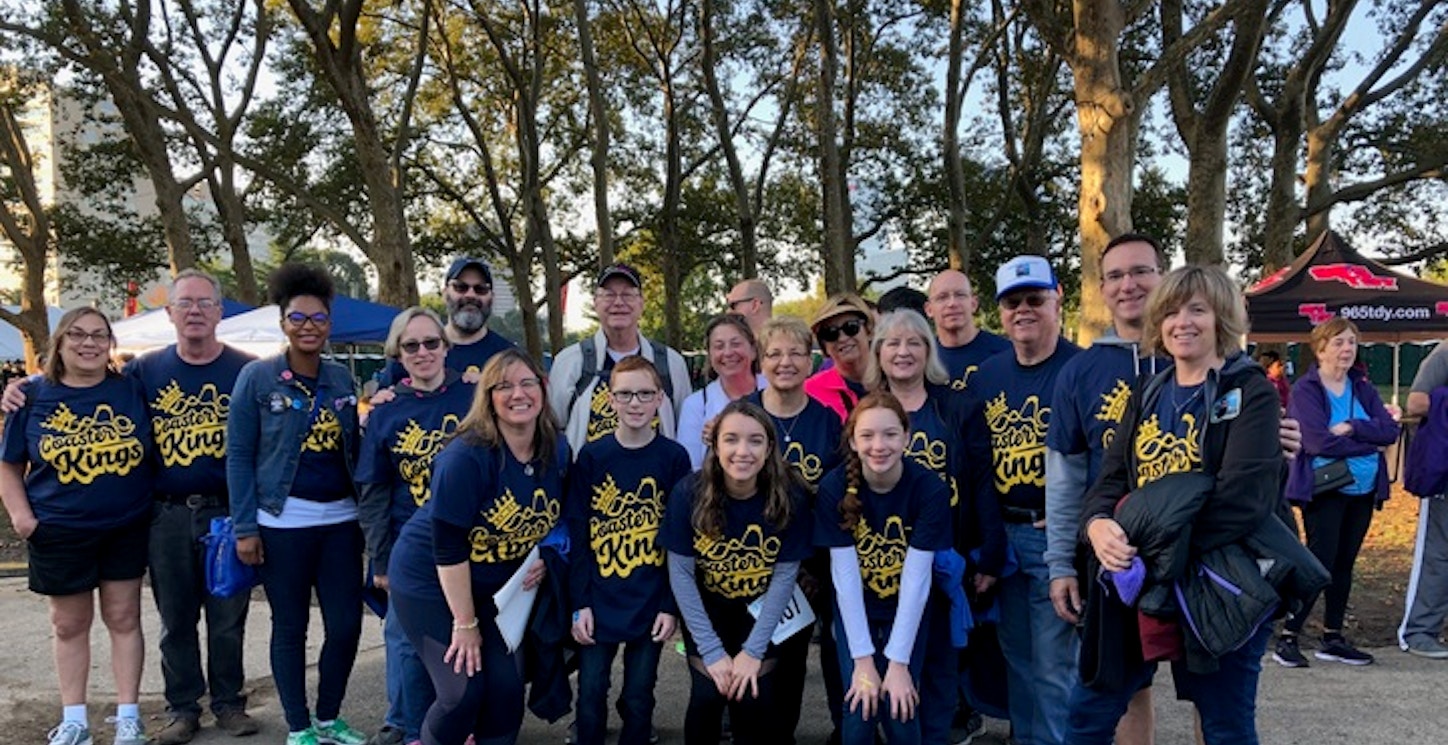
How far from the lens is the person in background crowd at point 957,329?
13.1ft

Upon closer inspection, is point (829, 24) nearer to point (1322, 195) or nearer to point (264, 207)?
point (1322, 195)

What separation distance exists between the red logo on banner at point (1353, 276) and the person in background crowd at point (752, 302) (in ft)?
24.9

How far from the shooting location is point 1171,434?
270 cm

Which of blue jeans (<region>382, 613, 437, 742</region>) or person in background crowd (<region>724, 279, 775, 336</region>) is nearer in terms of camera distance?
blue jeans (<region>382, 613, 437, 742</region>)

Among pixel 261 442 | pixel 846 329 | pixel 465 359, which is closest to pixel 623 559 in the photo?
pixel 465 359

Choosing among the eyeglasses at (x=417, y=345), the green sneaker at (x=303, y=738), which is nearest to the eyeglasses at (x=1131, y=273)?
the eyeglasses at (x=417, y=345)

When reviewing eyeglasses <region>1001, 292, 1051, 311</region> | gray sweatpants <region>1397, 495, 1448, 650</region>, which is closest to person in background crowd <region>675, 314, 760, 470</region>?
eyeglasses <region>1001, 292, 1051, 311</region>

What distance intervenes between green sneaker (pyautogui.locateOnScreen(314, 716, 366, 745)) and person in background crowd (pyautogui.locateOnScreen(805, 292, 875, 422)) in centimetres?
253

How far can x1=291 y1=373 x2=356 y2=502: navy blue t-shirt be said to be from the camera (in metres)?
3.92

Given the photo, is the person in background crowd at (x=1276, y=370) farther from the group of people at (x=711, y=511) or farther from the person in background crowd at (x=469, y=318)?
the person in background crowd at (x=469, y=318)

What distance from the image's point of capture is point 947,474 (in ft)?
11.5

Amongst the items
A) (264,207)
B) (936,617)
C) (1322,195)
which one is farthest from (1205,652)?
(264,207)

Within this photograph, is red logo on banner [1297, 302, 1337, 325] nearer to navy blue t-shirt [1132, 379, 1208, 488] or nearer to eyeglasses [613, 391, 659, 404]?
navy blue t-shirt [1132, 379, 1208, 488]

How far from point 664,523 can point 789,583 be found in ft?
1.75
